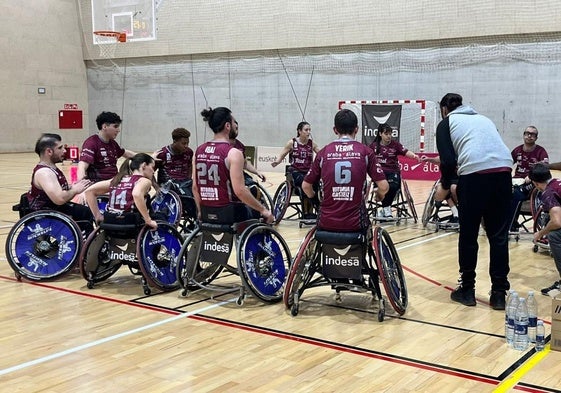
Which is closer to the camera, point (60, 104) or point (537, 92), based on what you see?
point (537, 92)

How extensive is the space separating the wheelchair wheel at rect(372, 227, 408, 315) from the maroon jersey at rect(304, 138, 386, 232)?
0.55 ft

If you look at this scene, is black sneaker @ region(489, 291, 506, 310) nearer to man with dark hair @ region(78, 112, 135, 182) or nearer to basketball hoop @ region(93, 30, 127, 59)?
man with dark hair @ region(78, 112, 135, 182)

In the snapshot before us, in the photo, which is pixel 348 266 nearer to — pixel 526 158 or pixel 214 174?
pixel 214 174

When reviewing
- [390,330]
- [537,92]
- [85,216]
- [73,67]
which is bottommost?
[390,330]

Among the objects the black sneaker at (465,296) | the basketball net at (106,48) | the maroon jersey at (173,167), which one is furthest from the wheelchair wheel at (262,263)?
the basketball net at (106,48)

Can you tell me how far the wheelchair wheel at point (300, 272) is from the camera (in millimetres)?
4734

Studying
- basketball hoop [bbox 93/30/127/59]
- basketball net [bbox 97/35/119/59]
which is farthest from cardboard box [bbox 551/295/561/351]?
basketball net [bbox 97/35/119/59]

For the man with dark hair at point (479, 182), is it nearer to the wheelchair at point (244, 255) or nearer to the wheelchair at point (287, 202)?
the wheelchair at point (244, 255)

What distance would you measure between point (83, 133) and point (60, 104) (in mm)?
1532

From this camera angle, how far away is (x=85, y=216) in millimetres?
6293

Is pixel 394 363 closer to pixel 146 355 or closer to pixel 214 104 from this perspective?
pixel 146 355

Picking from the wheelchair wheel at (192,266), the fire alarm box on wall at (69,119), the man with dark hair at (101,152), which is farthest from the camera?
the fire alarm box on wall at (69,119)

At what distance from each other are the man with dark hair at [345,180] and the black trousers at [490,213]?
2.15 ft

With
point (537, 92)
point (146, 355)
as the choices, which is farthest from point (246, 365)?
point (537, 92)
